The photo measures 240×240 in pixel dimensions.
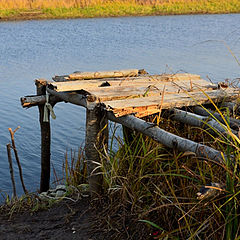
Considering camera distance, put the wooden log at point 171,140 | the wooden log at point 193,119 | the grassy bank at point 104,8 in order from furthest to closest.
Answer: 1. the grassy bank at point 104,8
2. the wooden log at point 193,119
3. the wooden log at point 171,140

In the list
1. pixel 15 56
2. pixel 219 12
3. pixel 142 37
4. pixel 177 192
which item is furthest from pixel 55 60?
pixel 219 12

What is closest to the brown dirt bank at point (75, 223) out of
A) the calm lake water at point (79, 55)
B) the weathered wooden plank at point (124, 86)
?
the weathered wooden plank at point (124, 86)

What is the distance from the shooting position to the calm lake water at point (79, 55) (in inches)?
352

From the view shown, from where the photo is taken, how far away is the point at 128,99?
186 inches

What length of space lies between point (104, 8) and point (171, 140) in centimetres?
2536

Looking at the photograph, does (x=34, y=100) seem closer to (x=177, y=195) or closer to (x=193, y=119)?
(x=193, y=119)

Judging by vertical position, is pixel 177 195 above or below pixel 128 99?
below

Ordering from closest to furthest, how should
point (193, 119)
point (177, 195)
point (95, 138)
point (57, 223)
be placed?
point (177, 195), point (193, 119), point (57, 223), point (95, 138)

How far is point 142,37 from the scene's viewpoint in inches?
781

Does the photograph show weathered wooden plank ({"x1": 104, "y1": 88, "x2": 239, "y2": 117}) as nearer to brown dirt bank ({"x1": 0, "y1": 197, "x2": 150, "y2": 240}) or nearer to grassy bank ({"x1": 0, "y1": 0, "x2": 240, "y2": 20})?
brown dirt bank ({"x1": 0, "y1": 197, "x2": 150, "y2": 240})

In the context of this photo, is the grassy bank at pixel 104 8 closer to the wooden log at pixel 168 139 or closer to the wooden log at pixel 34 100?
the wooden log at pixel 34 100

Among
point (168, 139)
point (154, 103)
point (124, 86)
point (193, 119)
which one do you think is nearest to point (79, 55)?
point (124, 86)

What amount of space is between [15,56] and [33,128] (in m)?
7.03

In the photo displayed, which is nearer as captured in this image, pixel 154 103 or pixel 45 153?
pixel 154 103
